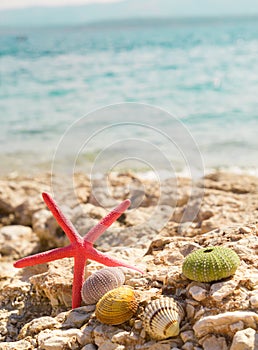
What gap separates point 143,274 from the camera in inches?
127

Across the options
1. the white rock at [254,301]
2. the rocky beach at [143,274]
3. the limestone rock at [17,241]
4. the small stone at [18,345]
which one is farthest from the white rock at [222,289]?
the limestone rock at [17,241]

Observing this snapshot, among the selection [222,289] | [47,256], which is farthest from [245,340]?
[47,256]

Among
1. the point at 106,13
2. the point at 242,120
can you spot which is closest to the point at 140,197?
the point at 242,120

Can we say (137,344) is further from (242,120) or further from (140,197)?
(242,120)

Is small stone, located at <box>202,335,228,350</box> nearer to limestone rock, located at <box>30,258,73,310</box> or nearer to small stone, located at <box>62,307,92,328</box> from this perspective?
small stone, located at <box>62,307,92,328</box>

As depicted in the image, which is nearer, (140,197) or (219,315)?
(219,315)

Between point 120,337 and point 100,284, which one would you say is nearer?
point 120,337

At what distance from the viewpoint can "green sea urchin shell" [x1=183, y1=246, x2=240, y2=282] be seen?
2.79 m

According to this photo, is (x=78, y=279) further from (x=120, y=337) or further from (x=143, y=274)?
(x=120, y=337)

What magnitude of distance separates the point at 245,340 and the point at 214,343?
18cm

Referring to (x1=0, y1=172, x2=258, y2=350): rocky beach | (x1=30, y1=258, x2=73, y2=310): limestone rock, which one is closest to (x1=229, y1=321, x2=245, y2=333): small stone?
(x1=0, y1=172, x2=258, y2=350): rocky beach

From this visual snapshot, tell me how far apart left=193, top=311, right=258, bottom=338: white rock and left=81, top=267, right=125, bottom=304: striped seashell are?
657 millimetres

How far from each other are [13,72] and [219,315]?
75.6 ft

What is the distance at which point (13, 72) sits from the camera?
79.7ft
